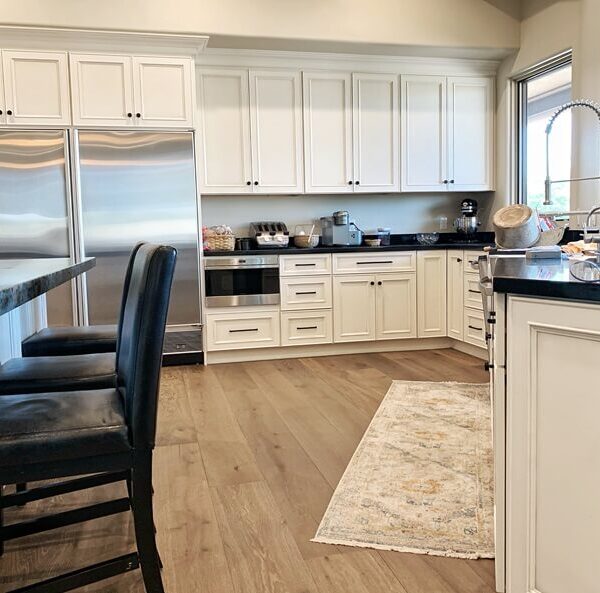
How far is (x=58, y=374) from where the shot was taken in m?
1.88

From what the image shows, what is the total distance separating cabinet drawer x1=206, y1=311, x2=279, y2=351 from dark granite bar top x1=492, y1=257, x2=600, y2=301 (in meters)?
3.13

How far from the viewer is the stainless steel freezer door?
434 cm

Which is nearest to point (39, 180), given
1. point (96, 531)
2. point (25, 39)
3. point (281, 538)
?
point (25, 39)


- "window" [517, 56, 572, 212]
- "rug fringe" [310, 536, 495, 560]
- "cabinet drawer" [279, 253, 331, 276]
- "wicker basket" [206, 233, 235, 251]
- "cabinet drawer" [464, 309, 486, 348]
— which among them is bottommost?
"rug fringe" [310, 536, 495, 560]

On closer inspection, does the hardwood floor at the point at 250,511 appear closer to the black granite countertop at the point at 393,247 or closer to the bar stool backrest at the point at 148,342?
the bar stool backrest at the point at 148,342

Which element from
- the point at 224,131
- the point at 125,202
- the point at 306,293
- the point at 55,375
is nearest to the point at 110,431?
the point at 55,375

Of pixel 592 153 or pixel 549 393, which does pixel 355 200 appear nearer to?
pixel 592 153

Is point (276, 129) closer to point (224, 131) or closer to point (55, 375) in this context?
point (224, 131)

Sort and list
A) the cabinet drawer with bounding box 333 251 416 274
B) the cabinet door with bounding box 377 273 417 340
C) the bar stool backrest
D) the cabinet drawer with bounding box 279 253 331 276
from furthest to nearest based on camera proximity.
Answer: the cabinet door with bounding box 377 273 417 340 < the cabinet drawer with bounding box 333 251 416 274 < the cabinet drawer with bounding box 279 253 331 276 < the bar stool backrest

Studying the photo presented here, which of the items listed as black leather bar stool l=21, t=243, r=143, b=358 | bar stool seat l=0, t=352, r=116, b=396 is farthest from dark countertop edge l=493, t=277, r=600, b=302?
black leather bar stool l=21, t=243, r=143, b=358

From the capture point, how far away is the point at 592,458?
1312 millimetres

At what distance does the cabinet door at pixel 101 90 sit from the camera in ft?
14.0

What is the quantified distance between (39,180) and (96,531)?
2.96m

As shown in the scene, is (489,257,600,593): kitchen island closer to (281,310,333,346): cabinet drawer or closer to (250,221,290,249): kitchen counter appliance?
(281,310,333,346): cabinet drawer
